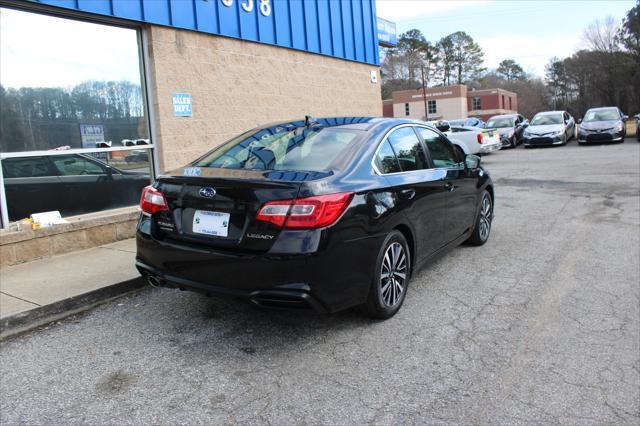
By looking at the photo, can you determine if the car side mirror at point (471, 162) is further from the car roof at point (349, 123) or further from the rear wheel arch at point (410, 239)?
the rear wheel arch at point (410, 239)

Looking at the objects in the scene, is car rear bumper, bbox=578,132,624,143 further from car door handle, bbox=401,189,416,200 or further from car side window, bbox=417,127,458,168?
car door handle, bbox=401,189,416,200

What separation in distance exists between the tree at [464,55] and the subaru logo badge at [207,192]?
106 metres

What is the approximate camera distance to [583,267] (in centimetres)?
562

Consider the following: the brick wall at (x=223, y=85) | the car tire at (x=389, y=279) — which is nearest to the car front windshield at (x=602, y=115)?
the brick wall at (x=223, y=85)

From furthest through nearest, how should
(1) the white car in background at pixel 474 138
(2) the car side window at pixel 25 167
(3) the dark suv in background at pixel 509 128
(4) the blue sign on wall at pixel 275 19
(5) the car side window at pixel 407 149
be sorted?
1. (3) the dark suv in background at pixel 509 128
2. (1) the white car in background at pixel 474 138
3. (4) the blue sign on wall at pixel 275 19
4. (2) the car side window at pixel 25 167
5. (5) the car side window at pixel 407 149

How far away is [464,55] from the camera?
102m

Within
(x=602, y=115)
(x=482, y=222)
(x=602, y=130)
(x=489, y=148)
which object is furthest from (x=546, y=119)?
(x=482, y=222)

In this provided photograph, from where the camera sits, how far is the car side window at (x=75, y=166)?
6.72 m

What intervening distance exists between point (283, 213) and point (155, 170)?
526 centimetres

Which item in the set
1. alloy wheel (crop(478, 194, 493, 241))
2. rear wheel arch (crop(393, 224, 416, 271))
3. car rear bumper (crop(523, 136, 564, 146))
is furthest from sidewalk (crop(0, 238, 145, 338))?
car rear bumper (crop(523, 136, 564, 146))

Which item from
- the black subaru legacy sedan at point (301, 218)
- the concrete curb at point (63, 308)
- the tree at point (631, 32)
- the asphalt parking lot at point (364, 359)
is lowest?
the asphalt parking lot at point (364, 359)

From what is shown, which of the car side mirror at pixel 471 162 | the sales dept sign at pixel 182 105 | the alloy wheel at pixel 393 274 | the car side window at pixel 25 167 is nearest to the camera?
the alloy wheel at pixel 393 274

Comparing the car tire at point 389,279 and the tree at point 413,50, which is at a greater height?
the tree at point 413,50

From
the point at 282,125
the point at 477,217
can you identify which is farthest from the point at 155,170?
the point at 477,217
